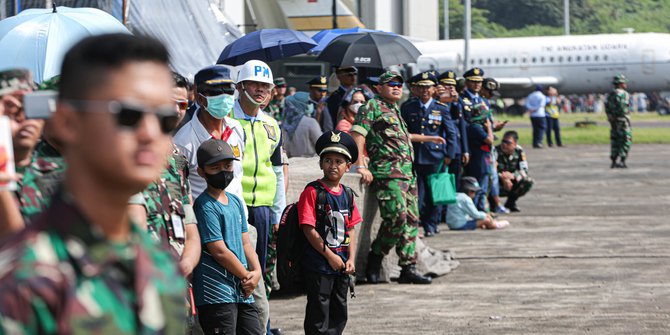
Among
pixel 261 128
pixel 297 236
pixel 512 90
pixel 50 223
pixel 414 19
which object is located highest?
pixel 50 223

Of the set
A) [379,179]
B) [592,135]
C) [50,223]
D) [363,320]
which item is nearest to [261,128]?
[363,320]

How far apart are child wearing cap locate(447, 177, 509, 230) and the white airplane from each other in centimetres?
3442

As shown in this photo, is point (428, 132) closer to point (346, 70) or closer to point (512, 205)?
point (346, 70)

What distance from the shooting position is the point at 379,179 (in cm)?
1124

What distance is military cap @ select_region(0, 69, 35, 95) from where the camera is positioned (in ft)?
11.7

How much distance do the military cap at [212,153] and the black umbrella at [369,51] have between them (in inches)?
268

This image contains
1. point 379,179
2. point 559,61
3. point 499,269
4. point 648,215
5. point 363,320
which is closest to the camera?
point 363,320

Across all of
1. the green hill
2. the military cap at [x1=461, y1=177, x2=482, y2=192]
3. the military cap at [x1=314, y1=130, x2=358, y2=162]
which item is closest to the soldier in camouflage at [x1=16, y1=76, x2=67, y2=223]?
the military cap at [x1=314, y1=130, x2=358, y2=162]

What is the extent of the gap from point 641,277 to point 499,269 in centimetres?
146

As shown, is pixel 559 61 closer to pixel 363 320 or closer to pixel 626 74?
pixel 626 74

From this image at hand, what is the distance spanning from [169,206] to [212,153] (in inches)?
51.5

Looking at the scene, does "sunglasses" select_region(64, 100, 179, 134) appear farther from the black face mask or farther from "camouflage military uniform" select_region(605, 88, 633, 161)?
"camouflage military uniform" select_region(605, 88, 633, 161)

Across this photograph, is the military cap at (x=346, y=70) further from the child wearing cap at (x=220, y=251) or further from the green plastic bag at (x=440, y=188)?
the child wearing cap at (x=220, y=251)

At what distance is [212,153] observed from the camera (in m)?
6.63
